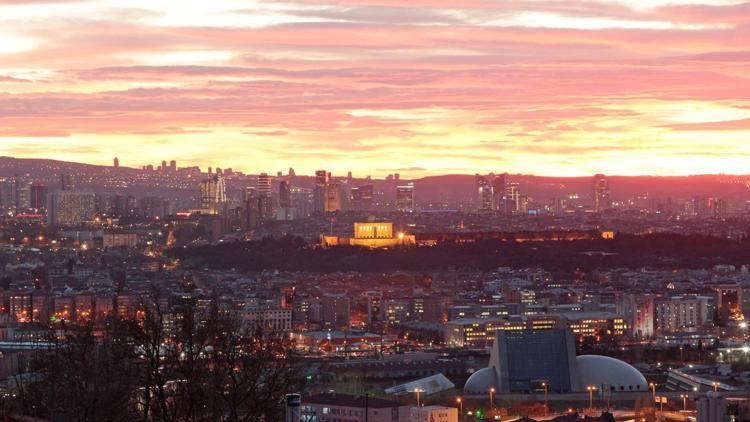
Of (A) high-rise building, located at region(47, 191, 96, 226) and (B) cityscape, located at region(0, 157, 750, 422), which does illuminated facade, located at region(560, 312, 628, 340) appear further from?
(A) high-rise building, located at region(47, 191, 96, 226)

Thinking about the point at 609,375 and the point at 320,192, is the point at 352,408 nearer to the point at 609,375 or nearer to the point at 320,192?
the point at 609,375

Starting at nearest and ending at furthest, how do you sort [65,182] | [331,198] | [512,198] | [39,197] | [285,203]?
[39,197] < [331,198] < [65,182] < [285,203] < [512,198]

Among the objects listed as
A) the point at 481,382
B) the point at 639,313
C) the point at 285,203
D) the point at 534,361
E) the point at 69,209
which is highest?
the point at 285,203

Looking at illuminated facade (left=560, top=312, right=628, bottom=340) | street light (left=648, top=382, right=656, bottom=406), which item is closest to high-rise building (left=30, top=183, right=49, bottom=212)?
illuminated facade (left=560, top=312, right=628, bottom=340)

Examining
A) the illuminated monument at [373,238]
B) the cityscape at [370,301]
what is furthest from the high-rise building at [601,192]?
the illuminated monument at [373,238]

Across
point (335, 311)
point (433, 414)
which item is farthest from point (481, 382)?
point (335, 311)

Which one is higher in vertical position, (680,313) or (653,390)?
(680,313)

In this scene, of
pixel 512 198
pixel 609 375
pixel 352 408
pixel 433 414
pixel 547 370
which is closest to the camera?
pixel 352 408
